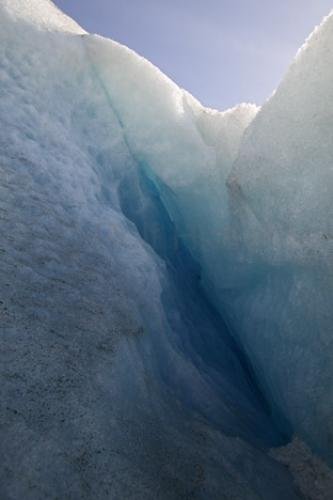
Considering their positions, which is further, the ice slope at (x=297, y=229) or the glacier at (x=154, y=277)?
the ice slope at (x=297, y=229)

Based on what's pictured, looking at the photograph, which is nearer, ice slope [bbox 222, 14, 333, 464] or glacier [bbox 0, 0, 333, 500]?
glacier [bbox 0, 0, 333, 500]

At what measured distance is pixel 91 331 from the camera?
3520 millimetres

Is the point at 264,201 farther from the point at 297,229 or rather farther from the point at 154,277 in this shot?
the point at 154,277

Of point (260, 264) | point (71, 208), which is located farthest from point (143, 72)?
point (260, 264)

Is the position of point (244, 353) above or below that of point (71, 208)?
below

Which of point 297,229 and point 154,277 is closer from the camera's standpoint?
point 297,229

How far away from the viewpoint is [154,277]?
16.6 feet

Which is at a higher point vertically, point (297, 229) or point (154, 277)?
point (297, 229)

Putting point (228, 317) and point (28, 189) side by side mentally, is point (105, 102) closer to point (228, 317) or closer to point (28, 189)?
point (28, 189)

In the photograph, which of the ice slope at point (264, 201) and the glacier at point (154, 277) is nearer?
the glacier at point (154, 277)

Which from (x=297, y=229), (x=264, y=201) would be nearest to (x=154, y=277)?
(x=264, y=201)

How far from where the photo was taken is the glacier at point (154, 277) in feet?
9.82

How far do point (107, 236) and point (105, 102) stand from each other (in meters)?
2.92

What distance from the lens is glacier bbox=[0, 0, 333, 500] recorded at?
2.99 m
